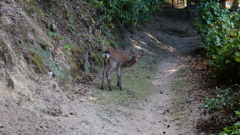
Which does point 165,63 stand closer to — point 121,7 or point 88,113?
point 121,7

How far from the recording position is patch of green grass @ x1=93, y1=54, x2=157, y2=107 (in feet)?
28.3

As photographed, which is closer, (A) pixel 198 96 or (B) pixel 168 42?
(A) pixel 198 96

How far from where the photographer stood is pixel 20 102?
20.0ft

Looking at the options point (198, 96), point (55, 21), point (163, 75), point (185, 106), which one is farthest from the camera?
point (163, 75)

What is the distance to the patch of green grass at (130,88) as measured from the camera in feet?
28.3

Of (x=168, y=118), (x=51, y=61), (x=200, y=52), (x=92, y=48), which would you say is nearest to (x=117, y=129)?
(x=168, y=118)

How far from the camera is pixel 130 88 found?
10.1 metres

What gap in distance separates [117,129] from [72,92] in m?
2.35

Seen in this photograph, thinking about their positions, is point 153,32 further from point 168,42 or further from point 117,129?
point 117,129

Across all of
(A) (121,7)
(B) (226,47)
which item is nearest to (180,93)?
(B) (226,47)

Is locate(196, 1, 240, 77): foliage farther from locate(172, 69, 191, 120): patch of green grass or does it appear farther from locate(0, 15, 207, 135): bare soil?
locate(0, 15, 207, 135): bare soil

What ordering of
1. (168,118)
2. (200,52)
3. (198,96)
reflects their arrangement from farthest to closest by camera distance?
(200,52), (198,96), (168,118)

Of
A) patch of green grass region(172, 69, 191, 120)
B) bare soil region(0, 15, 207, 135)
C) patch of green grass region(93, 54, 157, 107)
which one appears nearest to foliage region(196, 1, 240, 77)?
patch of green grass region(172, 69, 191, 120)

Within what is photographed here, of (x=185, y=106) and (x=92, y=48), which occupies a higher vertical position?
(x=92, y=48)
